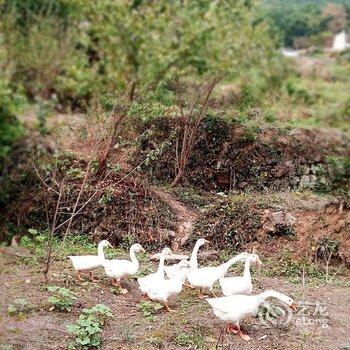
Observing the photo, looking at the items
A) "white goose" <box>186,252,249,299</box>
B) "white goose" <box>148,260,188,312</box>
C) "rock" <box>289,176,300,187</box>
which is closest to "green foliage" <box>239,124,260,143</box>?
"rock" <box>289,176,300,187</box>

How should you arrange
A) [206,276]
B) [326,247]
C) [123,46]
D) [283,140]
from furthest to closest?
[283,140]
[326,247]
[206,276]
[123,46]

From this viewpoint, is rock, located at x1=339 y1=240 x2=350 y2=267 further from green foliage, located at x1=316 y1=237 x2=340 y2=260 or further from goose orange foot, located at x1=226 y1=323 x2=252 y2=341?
goose orange foot, located at x1=226 y1=323 x2=252 y2=341

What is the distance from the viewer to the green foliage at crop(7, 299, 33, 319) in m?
5.30

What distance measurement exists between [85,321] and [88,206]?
11.9 ft

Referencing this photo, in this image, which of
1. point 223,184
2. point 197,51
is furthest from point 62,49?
point 223,184

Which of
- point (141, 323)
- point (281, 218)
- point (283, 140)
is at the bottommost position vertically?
point (281, 218)

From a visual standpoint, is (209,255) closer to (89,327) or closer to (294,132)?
(89,327)

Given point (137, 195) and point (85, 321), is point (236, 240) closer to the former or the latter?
point (137, 195)

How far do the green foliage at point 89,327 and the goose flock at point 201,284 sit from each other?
577 millimetres

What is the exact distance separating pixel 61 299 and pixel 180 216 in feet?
12.3

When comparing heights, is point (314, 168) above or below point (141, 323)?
below

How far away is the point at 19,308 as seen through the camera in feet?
17.8

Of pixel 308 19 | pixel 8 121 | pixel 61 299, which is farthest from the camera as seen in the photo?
pixel 308 19

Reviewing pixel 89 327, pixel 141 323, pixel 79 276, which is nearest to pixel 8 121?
pixel 89 327
